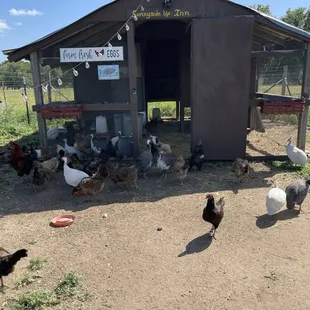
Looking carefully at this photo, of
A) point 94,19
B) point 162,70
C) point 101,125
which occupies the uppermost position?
point 94,19

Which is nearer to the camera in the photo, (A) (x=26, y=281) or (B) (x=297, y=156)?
(A) (x=26, y=281)

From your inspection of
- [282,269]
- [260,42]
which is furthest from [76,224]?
[260,42]

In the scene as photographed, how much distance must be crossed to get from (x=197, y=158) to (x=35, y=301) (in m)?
4.72

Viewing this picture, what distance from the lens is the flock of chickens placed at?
522cm

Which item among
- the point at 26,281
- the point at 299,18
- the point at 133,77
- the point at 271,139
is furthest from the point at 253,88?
the point at 299,18

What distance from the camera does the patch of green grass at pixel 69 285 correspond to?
3.54 meters

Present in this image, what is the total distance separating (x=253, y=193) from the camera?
6.21m

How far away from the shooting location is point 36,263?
4094mm

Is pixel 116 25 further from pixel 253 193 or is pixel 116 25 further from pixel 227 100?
pixel 253 193

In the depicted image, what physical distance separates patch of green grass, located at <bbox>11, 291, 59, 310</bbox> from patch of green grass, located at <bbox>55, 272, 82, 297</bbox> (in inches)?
3.5

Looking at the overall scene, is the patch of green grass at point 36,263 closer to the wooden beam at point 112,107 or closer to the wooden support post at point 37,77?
the wooden beam at point 112,107

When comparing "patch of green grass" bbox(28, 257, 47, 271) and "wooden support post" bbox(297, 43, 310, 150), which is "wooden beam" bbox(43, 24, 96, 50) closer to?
"wooden support post" bbox(297, 43, 310, 150)

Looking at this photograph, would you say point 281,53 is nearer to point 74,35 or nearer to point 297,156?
point 297,156

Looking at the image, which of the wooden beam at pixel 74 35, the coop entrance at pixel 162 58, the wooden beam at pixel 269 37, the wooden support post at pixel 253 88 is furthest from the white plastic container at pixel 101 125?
the wooden beam at pixel 269 37
